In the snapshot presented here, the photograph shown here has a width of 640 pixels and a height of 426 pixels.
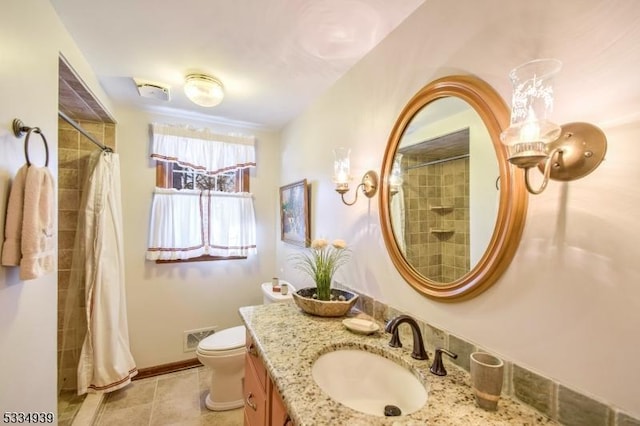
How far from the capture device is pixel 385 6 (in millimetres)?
1174

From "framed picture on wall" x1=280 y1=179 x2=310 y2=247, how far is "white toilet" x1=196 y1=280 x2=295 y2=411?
0.52 m

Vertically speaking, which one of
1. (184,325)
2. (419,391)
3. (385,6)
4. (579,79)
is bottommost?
(184,325)

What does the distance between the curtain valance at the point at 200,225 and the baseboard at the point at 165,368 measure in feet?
3.13

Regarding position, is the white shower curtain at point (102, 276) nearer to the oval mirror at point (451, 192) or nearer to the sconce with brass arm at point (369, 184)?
the sconce with brass arm at point (369, 184)

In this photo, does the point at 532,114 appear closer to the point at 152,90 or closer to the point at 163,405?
the point at 152,90

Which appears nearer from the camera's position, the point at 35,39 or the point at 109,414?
the point at 35,39

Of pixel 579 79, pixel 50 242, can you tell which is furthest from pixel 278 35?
pixel 50 242

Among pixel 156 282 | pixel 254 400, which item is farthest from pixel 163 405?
pixel 254 400

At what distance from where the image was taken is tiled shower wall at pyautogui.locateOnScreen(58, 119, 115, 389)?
2.10m

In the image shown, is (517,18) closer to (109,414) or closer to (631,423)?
(631,423)

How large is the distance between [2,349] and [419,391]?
54.5 inches

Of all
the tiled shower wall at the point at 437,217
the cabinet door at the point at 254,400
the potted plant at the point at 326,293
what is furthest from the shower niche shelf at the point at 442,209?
the cabinet door at the point at 254,400

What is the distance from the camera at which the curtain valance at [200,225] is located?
238cm

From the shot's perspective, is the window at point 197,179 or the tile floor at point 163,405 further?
the window at point 197,179
